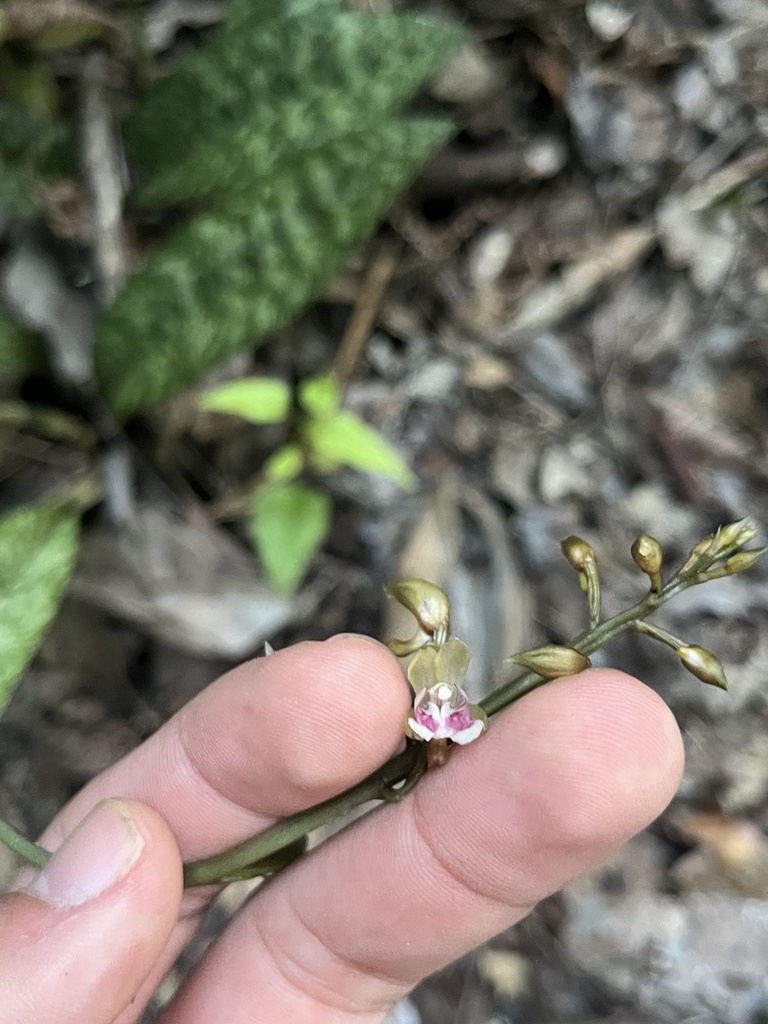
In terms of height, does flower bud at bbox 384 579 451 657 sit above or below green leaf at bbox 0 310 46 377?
below

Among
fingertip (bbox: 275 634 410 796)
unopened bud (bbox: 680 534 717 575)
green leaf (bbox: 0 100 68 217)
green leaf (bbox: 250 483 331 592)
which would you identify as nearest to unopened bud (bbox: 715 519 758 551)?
unopened bud (bbox: 680 534 717 575)

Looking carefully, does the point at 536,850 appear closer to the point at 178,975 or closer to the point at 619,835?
the point at 619,835

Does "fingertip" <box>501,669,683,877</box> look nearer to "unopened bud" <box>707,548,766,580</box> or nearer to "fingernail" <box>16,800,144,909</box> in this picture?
"unopened bud" <box>707,548,766,580</box>

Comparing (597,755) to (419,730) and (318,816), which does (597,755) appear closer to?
(419,730)

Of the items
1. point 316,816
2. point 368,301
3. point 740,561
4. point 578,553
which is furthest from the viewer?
point 368,301

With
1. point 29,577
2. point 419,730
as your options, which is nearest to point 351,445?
point 29,577
